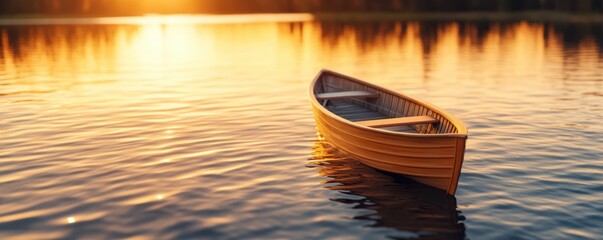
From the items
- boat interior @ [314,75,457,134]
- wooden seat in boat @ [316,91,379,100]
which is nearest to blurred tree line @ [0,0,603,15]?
boat interior @ [314,75,457,134]

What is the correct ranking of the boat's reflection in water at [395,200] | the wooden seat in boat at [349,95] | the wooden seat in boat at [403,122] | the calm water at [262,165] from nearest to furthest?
the boat's reflection in water at [395,200], the calm water at [262,165], the wooden seat in boat at [403,122], the wooden seat in boat at [349,95]

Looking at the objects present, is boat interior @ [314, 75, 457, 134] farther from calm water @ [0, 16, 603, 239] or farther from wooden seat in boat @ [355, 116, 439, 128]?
calm water @ [0, 16, 603, 239]

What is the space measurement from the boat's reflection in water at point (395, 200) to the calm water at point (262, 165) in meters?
0.05

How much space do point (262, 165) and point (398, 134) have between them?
15.6ft

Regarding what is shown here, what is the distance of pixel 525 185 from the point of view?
1448 centimetres

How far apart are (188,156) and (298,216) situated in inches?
245

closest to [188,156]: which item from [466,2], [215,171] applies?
[215,171]

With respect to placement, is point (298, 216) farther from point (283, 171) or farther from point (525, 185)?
point (525, 185)

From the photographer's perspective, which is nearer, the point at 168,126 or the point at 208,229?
the point at 208,229

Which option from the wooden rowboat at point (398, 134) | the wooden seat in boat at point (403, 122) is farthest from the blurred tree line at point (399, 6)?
the wooden seat in boat at point (403, 122)

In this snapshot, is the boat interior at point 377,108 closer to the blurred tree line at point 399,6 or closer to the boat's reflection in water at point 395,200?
the boat's reflection in water at point 395,200

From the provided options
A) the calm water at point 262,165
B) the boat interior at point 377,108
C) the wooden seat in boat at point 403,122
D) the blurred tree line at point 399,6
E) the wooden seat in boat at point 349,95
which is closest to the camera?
the calm water at point 262,165

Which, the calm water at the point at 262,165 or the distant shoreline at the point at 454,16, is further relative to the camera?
the distant shoreline at the point at 454,16

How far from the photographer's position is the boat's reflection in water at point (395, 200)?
1190 centimetres
